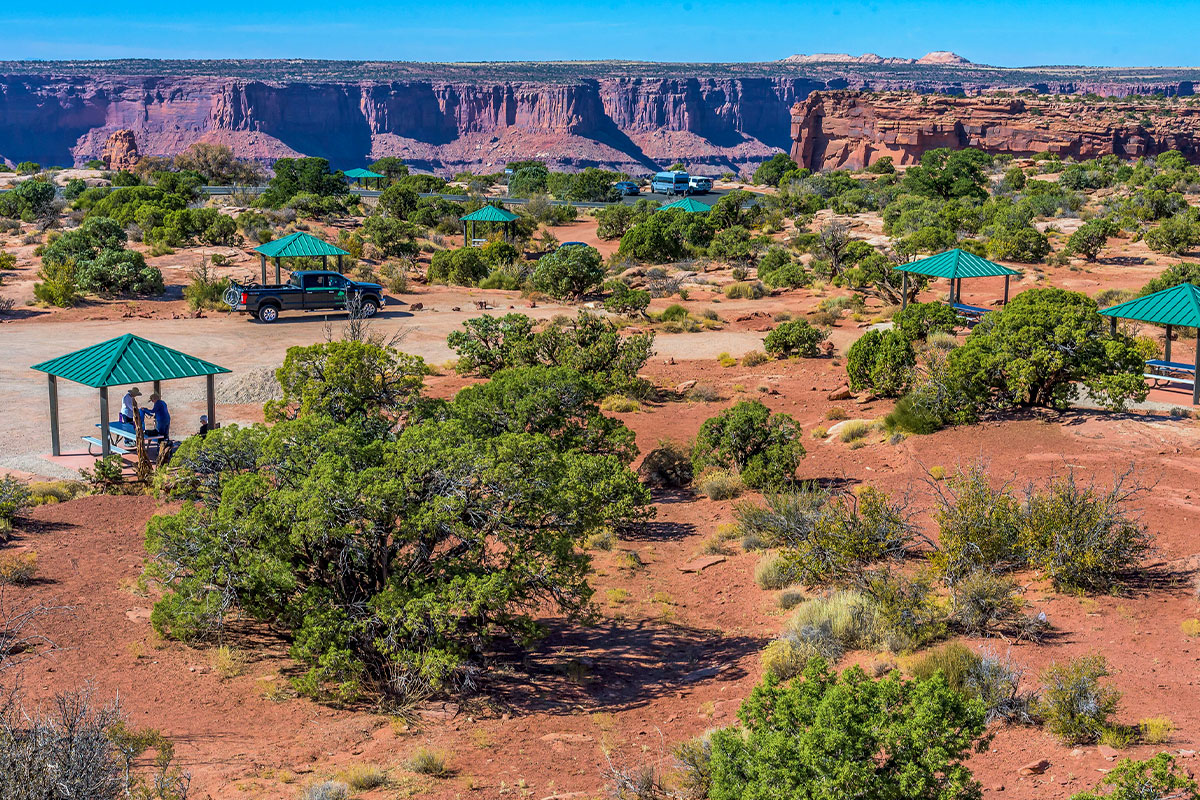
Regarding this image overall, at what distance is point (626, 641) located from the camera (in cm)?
A: 1065

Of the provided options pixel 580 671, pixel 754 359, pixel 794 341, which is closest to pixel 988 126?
pixel 794 341

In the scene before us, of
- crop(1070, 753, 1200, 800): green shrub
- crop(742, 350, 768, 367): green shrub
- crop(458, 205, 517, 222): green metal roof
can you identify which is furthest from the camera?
crop(458, 205, 517, 222): green metal roof

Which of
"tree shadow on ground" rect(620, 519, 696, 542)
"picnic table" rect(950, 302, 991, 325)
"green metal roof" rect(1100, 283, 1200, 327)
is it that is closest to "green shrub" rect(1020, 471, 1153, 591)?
"tree shadow on ground" rect(620, 519, 696, 542)

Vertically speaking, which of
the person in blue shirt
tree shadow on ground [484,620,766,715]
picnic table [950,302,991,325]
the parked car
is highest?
the parked car

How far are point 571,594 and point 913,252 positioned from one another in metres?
27.2

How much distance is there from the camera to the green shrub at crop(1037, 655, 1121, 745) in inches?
289

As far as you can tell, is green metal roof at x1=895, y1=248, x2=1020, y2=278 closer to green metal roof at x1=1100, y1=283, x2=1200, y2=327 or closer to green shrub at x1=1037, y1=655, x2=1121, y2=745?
green metal roof at x1=1100, y1=283, x2=1200, y2=327

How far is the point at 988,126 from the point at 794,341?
70.5 meters

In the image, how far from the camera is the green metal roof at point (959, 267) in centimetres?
2456

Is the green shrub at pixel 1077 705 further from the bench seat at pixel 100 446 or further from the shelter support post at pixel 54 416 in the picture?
the shelter support post at pixel 54 416

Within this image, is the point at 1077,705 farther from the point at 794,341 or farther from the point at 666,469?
the point at 794,341

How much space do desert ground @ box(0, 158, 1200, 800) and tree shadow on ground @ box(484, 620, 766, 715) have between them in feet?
0.09

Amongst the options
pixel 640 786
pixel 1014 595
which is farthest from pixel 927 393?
pixel 640 786

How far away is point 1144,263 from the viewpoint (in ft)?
113
